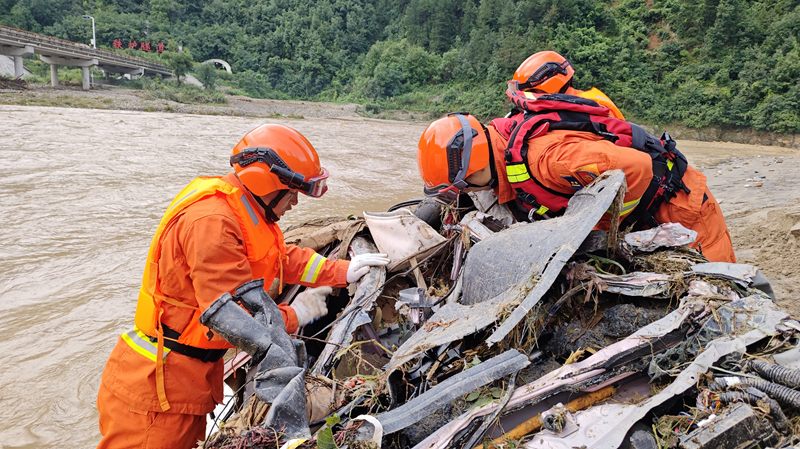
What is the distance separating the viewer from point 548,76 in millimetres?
3129

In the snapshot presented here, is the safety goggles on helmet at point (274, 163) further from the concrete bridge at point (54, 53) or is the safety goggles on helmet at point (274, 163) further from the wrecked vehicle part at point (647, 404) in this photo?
the concrete bridge at point (54, 53)

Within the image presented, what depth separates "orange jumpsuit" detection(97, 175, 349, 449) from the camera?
194 cm

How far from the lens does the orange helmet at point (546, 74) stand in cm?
312

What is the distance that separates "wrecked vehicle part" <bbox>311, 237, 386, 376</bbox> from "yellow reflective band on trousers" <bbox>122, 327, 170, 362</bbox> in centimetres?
76

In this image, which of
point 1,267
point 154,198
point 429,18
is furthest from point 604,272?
point 429,18

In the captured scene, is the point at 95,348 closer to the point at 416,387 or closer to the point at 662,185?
the point at 416,387

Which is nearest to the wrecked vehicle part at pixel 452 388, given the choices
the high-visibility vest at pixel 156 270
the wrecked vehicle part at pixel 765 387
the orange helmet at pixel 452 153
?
the wrecked vehicle part at pixel 765 387

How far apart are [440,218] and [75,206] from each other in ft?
26.3

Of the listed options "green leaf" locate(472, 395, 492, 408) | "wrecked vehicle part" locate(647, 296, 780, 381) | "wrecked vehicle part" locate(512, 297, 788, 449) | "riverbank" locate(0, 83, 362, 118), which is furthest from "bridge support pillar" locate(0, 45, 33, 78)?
"wrecked vehicle part" locate(647, 296, 780, 381)

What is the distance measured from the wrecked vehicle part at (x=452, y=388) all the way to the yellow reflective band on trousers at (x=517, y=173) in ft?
4.05

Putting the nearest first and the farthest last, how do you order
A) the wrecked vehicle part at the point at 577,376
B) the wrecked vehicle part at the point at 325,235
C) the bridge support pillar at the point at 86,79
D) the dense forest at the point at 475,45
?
the wrecked vehicle part at the point at 577,376, the wrecked vehicle part at the point at 325,235, the dense forest at the point at 475,45, the bridge support pillar at the point at 86,79

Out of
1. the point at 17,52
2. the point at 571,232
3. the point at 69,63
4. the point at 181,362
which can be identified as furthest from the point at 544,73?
the point at 69,63

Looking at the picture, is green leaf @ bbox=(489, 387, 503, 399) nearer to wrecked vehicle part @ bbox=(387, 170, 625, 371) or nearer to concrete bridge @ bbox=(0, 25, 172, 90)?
wrecked vehicle part @ bbox=(387, 170, 625, 371)

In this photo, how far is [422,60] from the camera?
4872 centimetres
